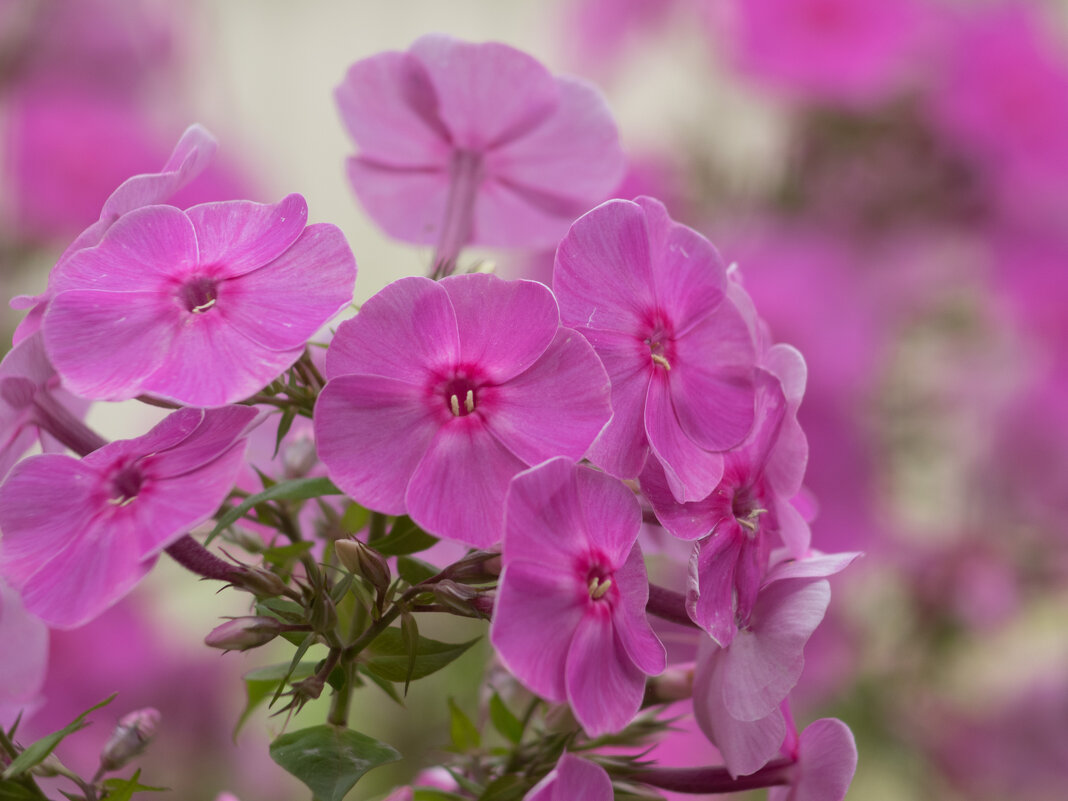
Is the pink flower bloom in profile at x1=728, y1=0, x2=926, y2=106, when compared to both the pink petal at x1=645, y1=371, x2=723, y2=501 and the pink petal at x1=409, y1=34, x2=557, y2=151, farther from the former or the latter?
the pink petal at x1=645, y1=371, x2=723, y2=501

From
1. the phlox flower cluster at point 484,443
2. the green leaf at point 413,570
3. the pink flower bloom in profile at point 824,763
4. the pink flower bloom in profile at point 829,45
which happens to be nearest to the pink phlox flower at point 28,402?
the phlox flower cluster at point 484,443

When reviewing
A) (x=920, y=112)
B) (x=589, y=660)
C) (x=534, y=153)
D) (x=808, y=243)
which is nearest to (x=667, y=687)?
(x=589, y=660)

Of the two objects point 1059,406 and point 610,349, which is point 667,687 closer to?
point 610,349

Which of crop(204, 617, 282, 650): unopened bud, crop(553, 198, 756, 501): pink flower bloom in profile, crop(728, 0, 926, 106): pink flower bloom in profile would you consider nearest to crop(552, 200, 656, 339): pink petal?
crop(553, 198, 756, 501): pink flower bloom in profile

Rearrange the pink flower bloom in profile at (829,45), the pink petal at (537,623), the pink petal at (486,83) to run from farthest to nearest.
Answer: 1. the pink flower bloom in profile at (829,45)
2. the pink petal at (486,83)
3. the pink petal at (537,623)

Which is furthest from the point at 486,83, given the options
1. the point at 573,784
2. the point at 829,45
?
the point at 829,45

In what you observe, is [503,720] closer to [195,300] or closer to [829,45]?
[195,300]

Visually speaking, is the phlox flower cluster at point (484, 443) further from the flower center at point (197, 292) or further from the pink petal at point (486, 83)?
the pink petal at point (486, 83)
